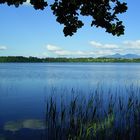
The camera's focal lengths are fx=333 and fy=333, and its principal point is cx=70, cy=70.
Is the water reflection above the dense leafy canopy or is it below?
below

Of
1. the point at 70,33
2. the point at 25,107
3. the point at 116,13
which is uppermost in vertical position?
the point at 116,13

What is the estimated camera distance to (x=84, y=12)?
708 cm

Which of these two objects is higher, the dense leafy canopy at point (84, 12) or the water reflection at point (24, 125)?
the dense leafy canopy at point (84, 12)

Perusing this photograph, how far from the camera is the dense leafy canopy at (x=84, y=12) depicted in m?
6.95

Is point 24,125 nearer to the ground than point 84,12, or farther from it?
nearer to the ground

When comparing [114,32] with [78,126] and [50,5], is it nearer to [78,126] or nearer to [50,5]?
[50,5]

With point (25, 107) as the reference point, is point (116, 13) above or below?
above

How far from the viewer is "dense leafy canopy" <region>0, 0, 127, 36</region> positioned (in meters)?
6.95

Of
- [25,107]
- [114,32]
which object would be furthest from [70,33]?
[25,107]

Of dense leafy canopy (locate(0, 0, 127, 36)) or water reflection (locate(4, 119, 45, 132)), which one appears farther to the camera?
water reflection (locate(4, 119, 45, 132))

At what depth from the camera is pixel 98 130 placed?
11070mm

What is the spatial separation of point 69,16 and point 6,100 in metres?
16.2

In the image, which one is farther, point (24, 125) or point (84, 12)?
point (24, 125)

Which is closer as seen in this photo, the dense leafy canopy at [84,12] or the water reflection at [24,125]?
the dense leafy canopy at [84,12]
